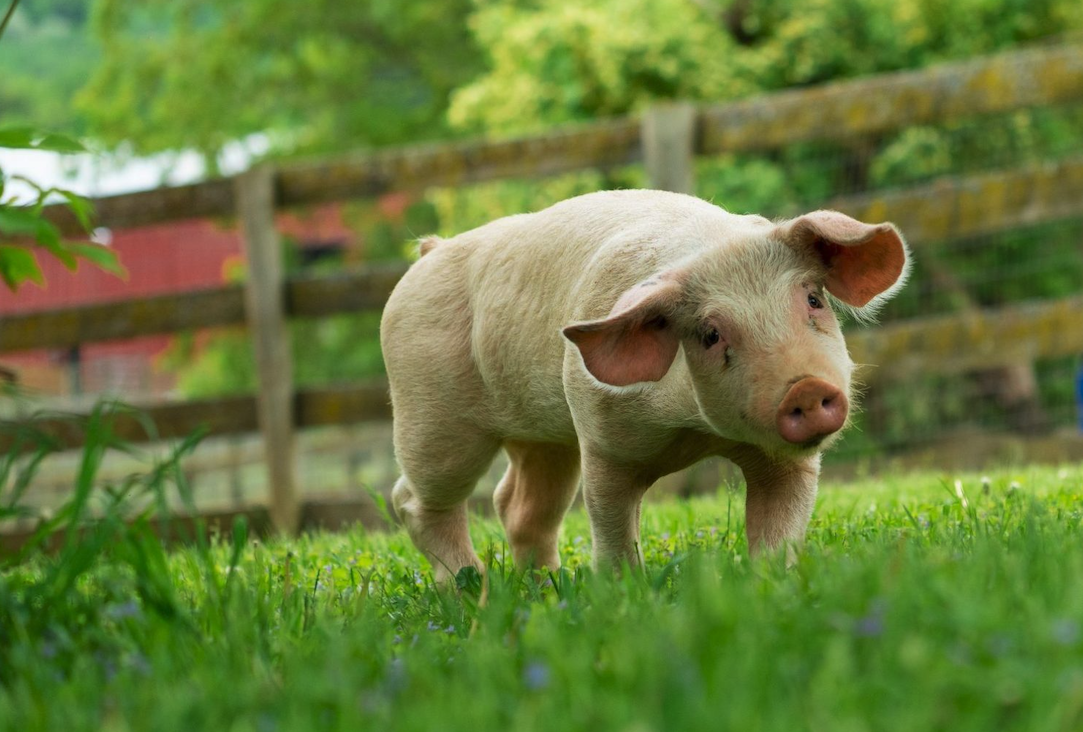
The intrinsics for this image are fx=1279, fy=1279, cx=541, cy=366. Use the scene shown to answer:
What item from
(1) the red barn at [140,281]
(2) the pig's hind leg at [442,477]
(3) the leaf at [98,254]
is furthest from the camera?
(1) the red barn at [140,281]

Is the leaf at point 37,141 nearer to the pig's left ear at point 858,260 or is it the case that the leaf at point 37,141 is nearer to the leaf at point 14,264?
the leaf at point 14,264


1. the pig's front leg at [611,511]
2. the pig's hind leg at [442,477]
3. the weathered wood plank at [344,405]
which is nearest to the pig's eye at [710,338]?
the pig's front leg at [611,511]

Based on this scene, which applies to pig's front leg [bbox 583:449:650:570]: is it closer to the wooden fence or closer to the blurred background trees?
the blurred background trees

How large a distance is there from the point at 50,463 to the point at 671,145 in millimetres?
10110

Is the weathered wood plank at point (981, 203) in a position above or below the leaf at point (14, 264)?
below

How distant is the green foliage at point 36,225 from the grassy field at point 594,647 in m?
0.47

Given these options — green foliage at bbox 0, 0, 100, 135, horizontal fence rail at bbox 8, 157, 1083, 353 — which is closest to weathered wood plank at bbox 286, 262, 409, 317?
horizontal fence rail at bbox 8, 157, 1083, 353

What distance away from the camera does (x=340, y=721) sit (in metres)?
1.74

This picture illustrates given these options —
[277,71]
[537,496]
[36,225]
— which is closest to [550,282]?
[537,496]

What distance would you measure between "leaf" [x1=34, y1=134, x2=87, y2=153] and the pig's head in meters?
1.11

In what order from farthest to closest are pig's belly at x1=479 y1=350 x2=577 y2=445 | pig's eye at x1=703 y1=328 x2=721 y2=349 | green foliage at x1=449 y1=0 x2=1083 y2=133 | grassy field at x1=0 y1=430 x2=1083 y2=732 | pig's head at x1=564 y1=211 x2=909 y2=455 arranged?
green foliage at x1=449 y1=0 x2=1083 y2=133
pig's belly at x1=479 y1=350 x2=577 y2=445
pig's eye at x1=703 y1=328 x2=721 y2=349
pig's head at x1=564 y1=211 x2=909 y2=455
grassy field at x1=0 y1=430 x2=1083 y2=732

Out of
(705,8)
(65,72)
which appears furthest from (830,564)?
(65,72)

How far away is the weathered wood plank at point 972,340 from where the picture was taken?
22.4 feet

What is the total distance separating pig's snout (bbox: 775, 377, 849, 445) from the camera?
2707mm
